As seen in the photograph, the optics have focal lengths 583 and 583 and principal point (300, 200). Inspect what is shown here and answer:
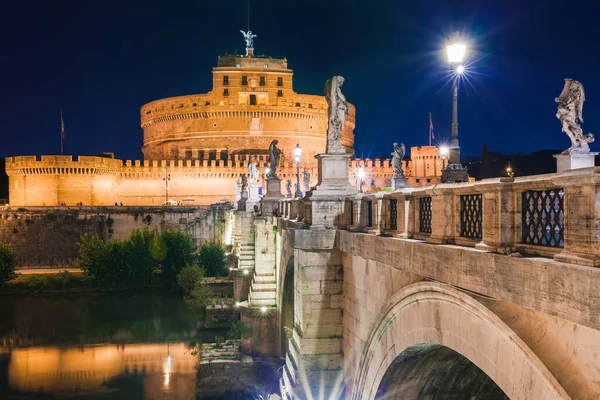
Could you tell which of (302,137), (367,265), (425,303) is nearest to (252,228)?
(367,265)

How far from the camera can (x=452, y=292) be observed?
16.0ft

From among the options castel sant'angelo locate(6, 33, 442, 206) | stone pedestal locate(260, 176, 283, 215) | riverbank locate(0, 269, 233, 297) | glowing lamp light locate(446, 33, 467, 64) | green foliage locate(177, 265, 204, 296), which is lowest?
riverbank locate(0, 269, 233, 297)

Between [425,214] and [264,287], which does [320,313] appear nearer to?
[425,214]

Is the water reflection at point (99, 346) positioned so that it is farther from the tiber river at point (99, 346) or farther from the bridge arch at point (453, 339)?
the bridge arch at point (453, 339)

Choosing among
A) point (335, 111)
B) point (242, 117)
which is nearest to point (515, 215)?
point (335, 111)

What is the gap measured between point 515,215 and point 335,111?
560cm

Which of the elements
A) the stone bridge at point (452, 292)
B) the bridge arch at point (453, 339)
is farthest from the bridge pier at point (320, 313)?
the bridge arch at point (453, 339)

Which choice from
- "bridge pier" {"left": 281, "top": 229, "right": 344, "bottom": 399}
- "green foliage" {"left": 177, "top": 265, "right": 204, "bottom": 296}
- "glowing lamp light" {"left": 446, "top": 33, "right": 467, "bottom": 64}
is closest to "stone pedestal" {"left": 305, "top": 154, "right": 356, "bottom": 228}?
"bridge pier" {"left": 281, "top": 229, "right": 344, "bottom": 399}

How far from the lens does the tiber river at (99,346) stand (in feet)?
63.3

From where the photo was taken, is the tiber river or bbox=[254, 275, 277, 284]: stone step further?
bbox=[254, 275, 277, 284]: stone step

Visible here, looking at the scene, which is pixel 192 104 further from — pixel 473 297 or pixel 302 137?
pixel 473 297

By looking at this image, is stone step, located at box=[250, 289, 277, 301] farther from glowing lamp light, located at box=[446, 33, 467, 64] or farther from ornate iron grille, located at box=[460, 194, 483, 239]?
ornate iron grille, located at box=[460, 194, 483, 239]

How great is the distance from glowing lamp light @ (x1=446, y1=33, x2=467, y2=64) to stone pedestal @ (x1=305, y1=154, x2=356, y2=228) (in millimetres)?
2334

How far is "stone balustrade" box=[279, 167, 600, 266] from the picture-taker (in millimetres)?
3371
